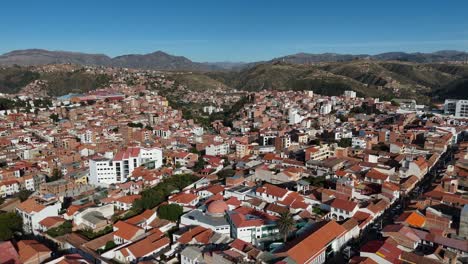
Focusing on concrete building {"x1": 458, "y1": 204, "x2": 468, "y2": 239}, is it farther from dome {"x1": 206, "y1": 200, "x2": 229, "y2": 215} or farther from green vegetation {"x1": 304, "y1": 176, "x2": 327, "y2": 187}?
dome {"x1": 206, "y1": 200, "x2": 229, "y2": 215}

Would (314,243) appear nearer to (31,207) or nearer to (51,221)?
(51,221)

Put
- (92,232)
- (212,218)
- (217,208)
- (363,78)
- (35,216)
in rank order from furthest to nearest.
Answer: (363,78) → (35,216) → (92,232) → (217,208) → (212,218)

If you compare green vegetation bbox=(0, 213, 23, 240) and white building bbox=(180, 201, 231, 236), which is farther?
green vegetation bbox=(0, 213, 23, 240)

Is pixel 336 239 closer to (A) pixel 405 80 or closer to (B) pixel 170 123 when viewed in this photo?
(B) pixel 170 123

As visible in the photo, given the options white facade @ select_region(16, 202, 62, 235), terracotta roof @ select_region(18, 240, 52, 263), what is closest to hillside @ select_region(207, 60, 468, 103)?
white facade @ select_region(16, 202, 62, 235)

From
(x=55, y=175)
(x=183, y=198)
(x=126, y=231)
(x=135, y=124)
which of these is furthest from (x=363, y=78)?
(x=126, y=231)

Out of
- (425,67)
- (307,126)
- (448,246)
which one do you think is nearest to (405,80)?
(425,67)

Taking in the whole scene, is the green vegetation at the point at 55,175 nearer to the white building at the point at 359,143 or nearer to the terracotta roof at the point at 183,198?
the terracotta roof at the point at 183,198
